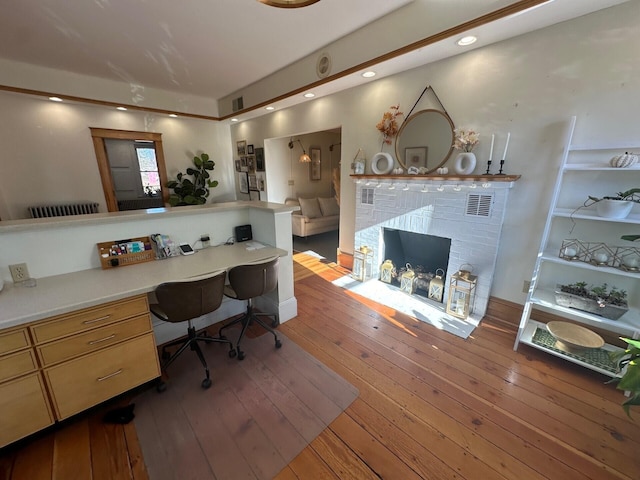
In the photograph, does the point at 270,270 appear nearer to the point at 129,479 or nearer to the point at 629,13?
the point at 129,479

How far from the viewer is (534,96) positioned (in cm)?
208

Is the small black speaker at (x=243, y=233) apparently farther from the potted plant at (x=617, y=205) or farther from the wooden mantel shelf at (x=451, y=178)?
the potted plant at (x=617, y=205)

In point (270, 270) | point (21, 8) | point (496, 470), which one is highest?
point (21, 8)

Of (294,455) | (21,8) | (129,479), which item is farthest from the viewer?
(21,8)

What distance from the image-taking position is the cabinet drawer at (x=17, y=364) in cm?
121

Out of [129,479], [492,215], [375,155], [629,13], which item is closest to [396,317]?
[492,215]

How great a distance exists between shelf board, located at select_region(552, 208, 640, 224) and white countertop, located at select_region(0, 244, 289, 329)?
2302 mm

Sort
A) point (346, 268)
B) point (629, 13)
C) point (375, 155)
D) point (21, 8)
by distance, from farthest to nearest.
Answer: point (346, 268) → point (375, 155) → point (21, 8) → point (629, 13)

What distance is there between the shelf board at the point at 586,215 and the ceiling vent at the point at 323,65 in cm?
273

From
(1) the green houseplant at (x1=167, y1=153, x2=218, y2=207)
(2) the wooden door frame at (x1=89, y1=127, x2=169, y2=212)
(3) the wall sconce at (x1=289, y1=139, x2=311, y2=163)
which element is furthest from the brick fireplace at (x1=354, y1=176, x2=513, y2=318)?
(2) the wooden door frame at (x1=89, y1=127, x2=169, y2=212)

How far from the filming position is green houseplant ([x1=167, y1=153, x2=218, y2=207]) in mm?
5133

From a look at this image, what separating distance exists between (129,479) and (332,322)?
5.67 feet

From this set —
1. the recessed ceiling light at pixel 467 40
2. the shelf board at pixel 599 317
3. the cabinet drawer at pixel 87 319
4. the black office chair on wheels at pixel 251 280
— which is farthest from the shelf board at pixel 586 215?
the cabinet drawer at pixel 87 319

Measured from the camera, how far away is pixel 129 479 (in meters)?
1.23
